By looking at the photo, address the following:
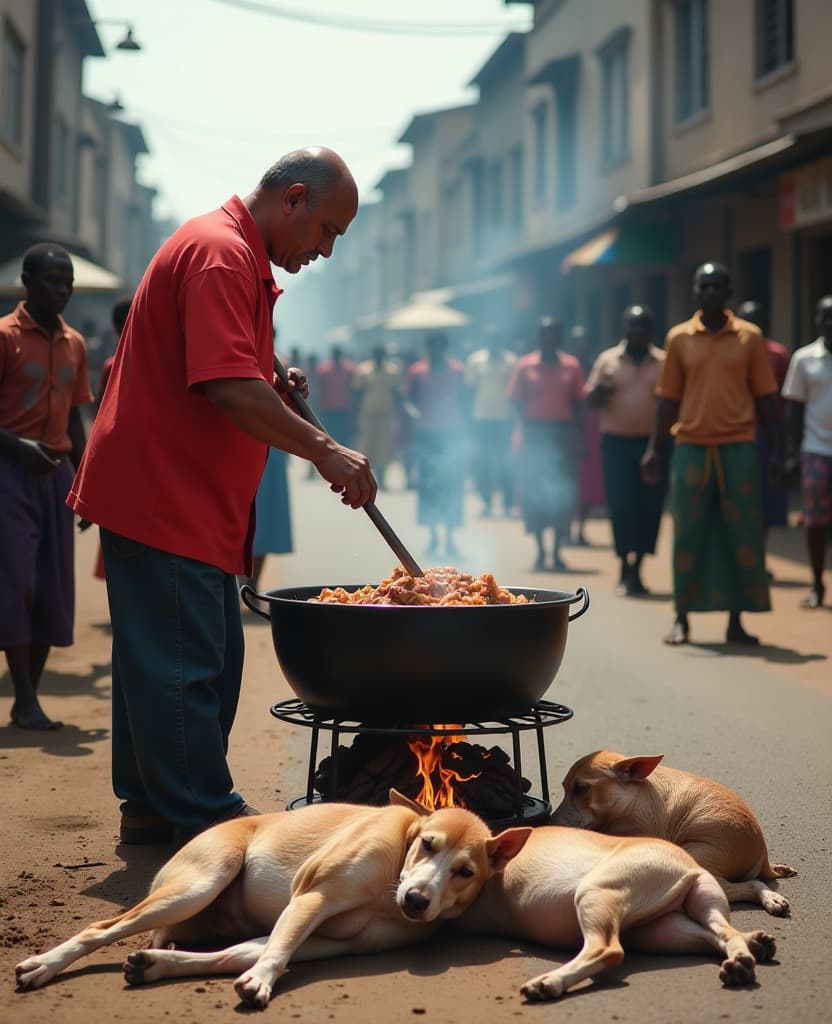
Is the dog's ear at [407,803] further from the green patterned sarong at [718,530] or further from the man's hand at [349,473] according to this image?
the green patterned sarong at [718,530]

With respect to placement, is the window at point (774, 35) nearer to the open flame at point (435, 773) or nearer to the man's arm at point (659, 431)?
the man's arm at point (659, 431)

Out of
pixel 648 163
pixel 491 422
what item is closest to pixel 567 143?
pixel 648 163

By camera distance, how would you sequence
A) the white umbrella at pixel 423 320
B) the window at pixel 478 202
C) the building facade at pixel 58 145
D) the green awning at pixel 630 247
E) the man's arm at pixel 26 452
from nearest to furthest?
1. the man's arm at pixel 26 452
2. the green awning at pixel 630 247
3. the building facade at pixel 58 145
4. the white umbrella at pixel 423 320
5. the window at pixel 478 202

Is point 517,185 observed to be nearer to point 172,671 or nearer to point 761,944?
point 172,671

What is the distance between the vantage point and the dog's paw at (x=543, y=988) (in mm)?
3637

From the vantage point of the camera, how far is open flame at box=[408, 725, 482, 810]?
16.0 ft

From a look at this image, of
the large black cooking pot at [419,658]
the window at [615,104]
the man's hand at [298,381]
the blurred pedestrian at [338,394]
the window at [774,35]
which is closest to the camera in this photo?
the large black cooking pot at [419,658]

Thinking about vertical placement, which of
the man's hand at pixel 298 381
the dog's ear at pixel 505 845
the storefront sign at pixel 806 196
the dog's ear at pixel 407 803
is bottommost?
the dog's ear at pixel 505 845

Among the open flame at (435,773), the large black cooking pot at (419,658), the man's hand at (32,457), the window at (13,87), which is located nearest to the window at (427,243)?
the window at (13,87)

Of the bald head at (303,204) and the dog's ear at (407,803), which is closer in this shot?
the dog's ear at (407,803)

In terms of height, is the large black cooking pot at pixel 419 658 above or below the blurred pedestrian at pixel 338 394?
below

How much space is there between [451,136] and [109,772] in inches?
1579

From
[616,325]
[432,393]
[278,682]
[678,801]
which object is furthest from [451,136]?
[678,801]

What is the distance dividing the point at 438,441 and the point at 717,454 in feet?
19.1
